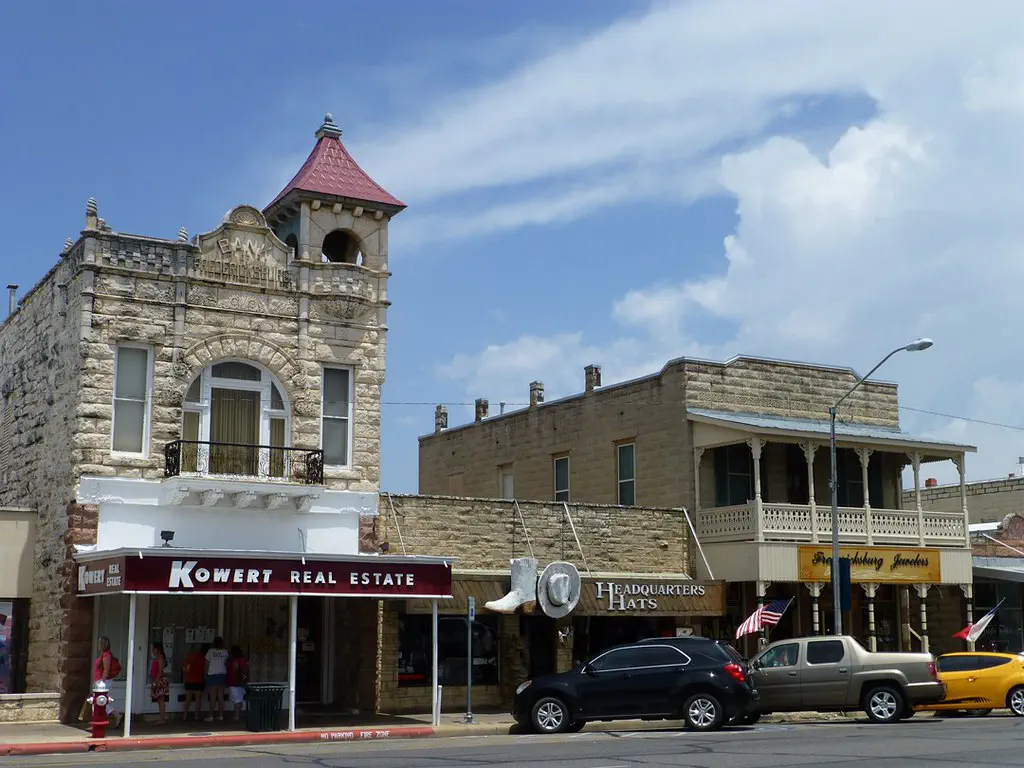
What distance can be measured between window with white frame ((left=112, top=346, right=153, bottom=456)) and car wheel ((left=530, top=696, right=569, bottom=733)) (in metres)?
8.61

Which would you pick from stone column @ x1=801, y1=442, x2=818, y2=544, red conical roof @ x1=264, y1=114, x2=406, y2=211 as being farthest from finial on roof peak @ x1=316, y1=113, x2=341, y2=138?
stone column @ x1=801, y1=442, x2=818, y2=544

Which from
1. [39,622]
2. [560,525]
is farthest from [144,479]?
[560,525]

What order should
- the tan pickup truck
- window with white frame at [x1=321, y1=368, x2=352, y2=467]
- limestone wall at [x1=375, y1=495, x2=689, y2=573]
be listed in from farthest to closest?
limestone wall at [x1=375, y1=495, x2=689, y2=573] → window with white frame at [x1=321, y1=368, x2=352, y2=467] → the tan pickup truck

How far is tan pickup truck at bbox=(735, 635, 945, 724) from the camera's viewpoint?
2284 centimetres

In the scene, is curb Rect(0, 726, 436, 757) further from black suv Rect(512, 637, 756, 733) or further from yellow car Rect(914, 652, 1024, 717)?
yellow car Rect(914, 652, 1024, 717)

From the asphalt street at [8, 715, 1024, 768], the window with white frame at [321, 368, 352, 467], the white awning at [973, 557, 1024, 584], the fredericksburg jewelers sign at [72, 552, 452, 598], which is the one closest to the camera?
the asphalt street at [8, 715, 1024, 768]

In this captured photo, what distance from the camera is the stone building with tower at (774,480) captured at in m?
30.7

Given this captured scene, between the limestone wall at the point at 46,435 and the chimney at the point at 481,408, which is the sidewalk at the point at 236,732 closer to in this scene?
the limestone wall at the point at 46,435

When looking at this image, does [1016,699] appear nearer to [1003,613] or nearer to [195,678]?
[1003,613]

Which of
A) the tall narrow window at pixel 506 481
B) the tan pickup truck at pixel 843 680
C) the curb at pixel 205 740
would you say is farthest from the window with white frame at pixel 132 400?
the tall narrow window at pixel 506 481

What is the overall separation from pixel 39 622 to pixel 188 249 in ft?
24.6

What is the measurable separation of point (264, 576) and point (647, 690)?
22.1ft

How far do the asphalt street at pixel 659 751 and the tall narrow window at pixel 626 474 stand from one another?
12298mm

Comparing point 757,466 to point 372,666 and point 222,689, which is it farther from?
point 222,689
